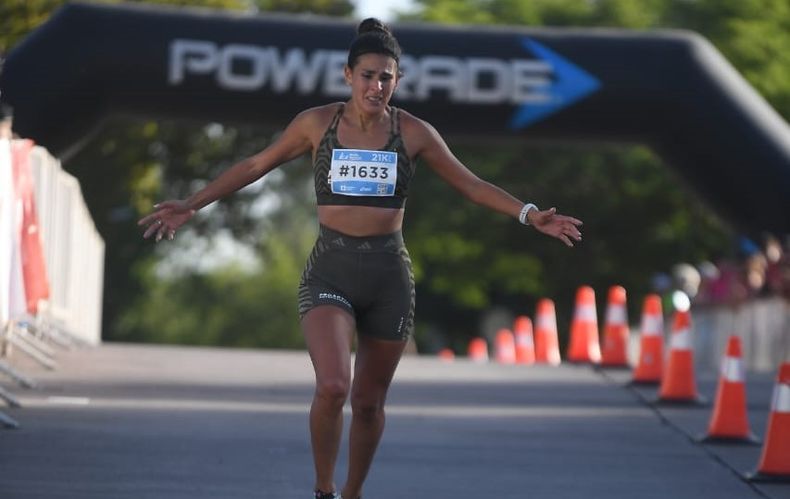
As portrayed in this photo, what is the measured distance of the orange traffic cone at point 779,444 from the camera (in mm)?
10578

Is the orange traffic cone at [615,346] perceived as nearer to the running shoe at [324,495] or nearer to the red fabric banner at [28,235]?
the red fabric banner at [28,235]

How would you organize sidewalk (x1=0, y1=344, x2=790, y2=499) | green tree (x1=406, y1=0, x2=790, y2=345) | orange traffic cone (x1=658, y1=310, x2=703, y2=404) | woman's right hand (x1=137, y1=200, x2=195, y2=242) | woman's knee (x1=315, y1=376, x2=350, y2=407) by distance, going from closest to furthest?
woman's knee (x1=315, y1=376, x2=350, y2=407)
woman's right hand (x1=137, y1=200, x2=195, y2=242)
sidewalk (x1=0, y1=344, x2=790, y2=499)
orange traffic cone (x1=658, y1=310, x2=703, y2=404)
green tree (x1=406, y1=0, x2=790, y2=345)

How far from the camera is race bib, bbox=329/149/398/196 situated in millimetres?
8469

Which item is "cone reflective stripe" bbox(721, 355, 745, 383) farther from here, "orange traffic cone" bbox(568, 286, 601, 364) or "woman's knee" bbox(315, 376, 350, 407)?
"orange traffic cone" bbox(568, 286, 601, 364)

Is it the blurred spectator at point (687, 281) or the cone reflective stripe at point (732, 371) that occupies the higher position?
the cone reflective stripe at point (732, 371)

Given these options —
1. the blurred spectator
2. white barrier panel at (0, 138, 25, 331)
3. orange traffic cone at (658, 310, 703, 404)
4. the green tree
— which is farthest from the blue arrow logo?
the green tree

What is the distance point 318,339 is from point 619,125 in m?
17.9

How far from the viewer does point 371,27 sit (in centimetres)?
862

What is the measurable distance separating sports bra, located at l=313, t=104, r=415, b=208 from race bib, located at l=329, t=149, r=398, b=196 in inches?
0.6

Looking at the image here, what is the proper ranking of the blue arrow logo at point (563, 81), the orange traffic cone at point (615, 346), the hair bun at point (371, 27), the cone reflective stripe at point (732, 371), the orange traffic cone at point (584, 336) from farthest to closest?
the blue arrow logo at point (563, 81) → the orange traffic cone at point (584, 336) → the orange traffic cone at point (615, 346) → the cone reflective stripe at point (732, 371) → the hair bun at point (371, 27)

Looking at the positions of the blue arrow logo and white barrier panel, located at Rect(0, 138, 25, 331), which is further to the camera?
the blue arrow logo

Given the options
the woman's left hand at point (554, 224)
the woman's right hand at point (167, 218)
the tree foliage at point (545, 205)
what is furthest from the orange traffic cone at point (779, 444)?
the tree foliage at point (545, 205)

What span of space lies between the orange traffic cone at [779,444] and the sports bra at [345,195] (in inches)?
114

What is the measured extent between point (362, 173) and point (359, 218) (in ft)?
0.58
